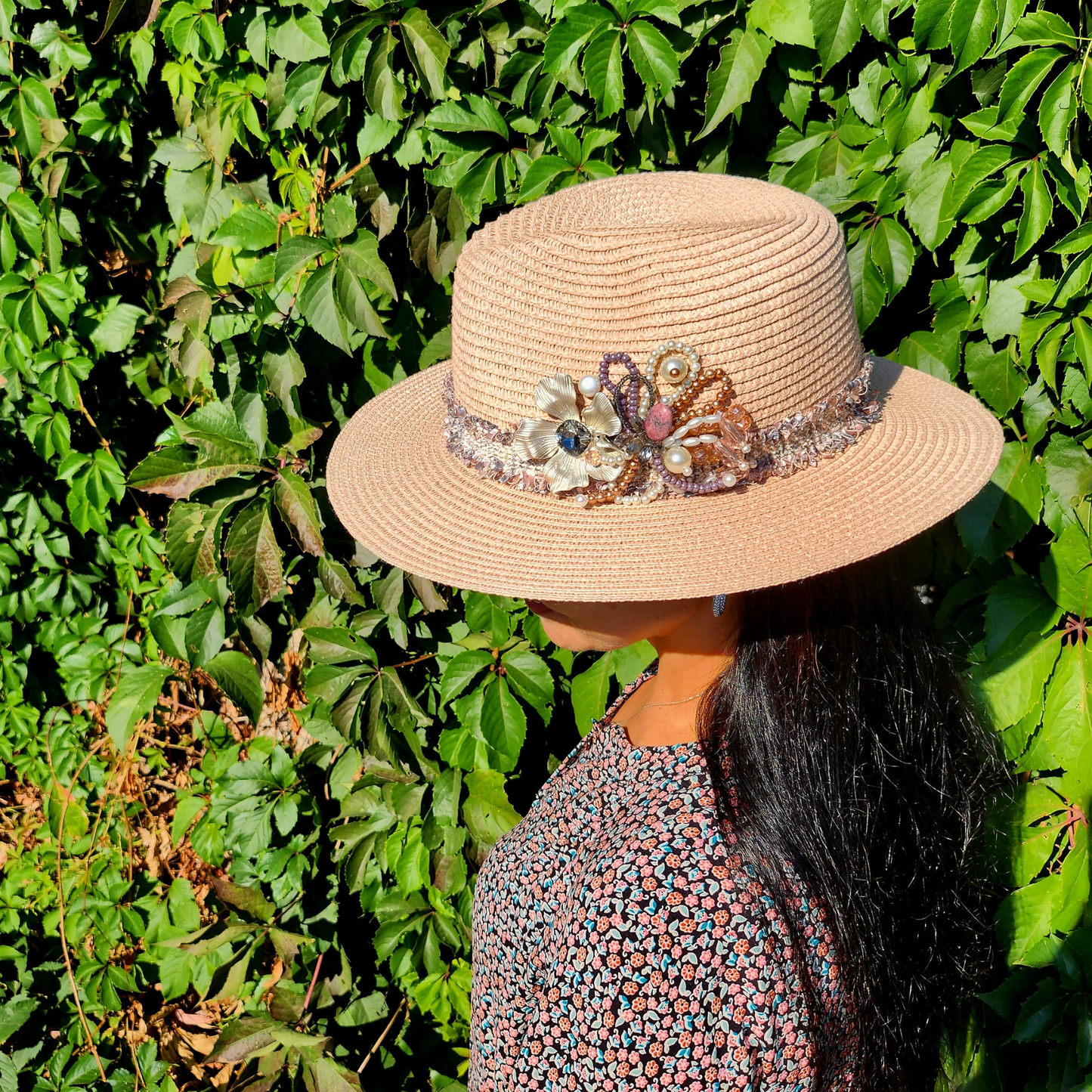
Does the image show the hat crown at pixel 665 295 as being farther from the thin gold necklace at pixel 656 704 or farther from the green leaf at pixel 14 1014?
the green leaf at pixel 14 1014

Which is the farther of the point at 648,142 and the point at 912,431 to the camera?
the point at 648,142

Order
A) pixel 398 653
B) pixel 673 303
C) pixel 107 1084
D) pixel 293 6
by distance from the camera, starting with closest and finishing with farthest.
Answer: pixel 673 303 → pixel 293 6 → pixel 398 653 → pixel 107 1084

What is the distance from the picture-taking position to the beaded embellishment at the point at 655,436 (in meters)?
0.96

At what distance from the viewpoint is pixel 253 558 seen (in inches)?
73.2

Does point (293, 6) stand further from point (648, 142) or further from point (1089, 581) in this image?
point (1089, 581)

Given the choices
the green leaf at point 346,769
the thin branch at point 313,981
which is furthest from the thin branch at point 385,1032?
the green leaf at point 346,769

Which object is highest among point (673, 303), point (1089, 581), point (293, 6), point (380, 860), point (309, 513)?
point (293, 6)

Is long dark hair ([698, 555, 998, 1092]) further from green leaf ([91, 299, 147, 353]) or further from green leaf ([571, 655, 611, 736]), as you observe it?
green leaf ([91, 299, 147, 353])

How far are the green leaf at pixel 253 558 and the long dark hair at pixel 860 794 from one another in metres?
1.05

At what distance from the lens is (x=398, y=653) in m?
2.08

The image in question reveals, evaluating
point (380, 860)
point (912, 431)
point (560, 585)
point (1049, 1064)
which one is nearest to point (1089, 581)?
point (912, 431)

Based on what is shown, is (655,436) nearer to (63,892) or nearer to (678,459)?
(678,459)

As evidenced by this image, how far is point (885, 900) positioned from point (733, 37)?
4.10 feet

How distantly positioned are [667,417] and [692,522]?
4.9 inches
